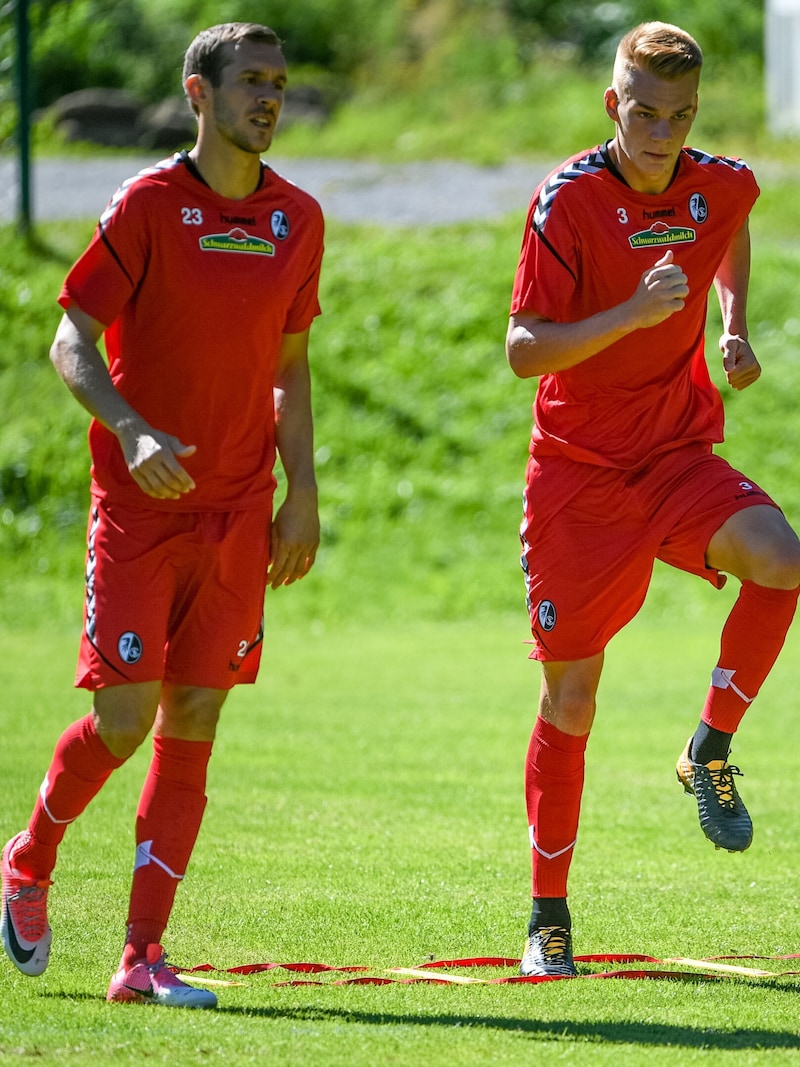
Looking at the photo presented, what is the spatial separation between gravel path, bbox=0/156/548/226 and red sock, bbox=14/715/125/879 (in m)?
15.6

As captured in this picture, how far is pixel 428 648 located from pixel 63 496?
4.93 m

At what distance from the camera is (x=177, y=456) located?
4566mm

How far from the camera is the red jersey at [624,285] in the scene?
17.0 ft

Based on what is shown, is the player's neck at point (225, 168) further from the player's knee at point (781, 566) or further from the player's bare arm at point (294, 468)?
the player's knee at point (781, 566)

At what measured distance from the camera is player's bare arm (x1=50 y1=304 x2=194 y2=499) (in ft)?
14.5

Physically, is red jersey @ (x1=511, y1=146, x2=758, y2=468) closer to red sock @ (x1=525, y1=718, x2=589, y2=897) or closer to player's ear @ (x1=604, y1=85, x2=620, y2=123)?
player's ear @ (x1=604, y1=85, x2=620, y2=123)

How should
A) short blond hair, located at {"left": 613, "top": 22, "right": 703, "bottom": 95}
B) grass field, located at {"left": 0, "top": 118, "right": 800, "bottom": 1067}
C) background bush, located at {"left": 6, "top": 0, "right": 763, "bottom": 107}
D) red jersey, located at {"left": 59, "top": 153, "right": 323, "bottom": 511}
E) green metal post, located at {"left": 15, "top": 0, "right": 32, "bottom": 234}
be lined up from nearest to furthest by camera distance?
grass field, located at {"left": 0, "top": 118, "right": 800, "bottom": 1067} < red jersey, located at {"left": 59, "top": 153, "right": 323, "bottom": 511} < short blond hair, located at {"left": 613, "top": 22, "right": 703, "bottom": 95} < green metal post, located at {"left": 15, "top": 0, "right": 32, "bottom": 234} < background bush, located at {"left": 6, "top": 0, "right": 763, "bottom": 107}

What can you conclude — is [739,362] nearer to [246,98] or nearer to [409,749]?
[246,98]

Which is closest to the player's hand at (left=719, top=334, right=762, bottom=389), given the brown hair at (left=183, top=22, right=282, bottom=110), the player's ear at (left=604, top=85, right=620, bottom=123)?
the player's ear at (left=604, top=85, right=620, bottom=123)

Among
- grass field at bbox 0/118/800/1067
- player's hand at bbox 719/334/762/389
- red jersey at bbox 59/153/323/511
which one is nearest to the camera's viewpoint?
grass field at bbox 0/118/800/1067

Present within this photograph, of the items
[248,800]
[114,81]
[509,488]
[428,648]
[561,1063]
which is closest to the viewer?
[561,1063]

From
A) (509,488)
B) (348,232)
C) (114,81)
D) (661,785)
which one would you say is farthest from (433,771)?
(114,81)

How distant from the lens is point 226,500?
15.9ft

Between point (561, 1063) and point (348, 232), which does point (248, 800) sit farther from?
point (348, 232)
